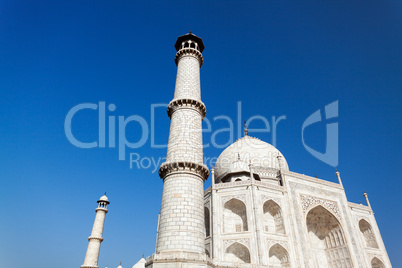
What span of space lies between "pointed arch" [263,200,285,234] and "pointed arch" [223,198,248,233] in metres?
1.71

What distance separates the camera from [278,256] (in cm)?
1923

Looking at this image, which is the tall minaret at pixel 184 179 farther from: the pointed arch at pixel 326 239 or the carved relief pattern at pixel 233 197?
the pointed arch at pixel 326 239

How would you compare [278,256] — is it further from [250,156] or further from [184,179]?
[184,179]

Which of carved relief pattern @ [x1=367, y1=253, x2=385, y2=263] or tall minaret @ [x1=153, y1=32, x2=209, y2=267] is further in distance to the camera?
carved relief pattern @ [x1=367, y1=253, x2=385, y2=263]

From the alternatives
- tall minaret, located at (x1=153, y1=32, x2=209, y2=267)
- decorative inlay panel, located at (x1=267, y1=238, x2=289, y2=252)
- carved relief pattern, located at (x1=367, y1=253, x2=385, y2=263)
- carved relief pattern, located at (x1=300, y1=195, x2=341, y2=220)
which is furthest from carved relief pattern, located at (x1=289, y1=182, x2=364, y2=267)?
tall minaret, located at (x1=153, y1=32, x2=209, y2=267)

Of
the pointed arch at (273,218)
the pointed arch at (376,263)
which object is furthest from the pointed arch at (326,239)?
the pointed arch at (273,218)

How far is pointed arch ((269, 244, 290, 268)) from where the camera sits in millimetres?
18594

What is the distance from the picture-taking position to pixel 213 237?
1852 cm

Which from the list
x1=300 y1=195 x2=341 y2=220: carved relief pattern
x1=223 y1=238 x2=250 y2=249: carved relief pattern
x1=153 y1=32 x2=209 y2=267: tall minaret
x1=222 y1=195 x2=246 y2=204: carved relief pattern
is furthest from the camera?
x1=300 y1=195 x2=341 y2=220: carved relief pattern

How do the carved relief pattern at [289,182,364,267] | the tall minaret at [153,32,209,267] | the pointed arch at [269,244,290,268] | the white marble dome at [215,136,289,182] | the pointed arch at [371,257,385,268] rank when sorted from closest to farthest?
the tall minaret at [153,32,209,267]
the pointed arch at [269,244,290,268]
the carved relief pattern at [289,182,364,267]
the pointed arch at [371,257,385,268]
the white marble dome at [215,136,289,182]

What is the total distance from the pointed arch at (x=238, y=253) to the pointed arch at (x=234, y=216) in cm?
144

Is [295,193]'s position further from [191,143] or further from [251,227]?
[191,143]

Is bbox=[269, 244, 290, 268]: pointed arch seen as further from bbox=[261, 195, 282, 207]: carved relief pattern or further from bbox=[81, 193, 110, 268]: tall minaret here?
bbox=[81, 193, 110, 268]: tall minaret

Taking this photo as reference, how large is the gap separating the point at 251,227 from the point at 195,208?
10868 mm
